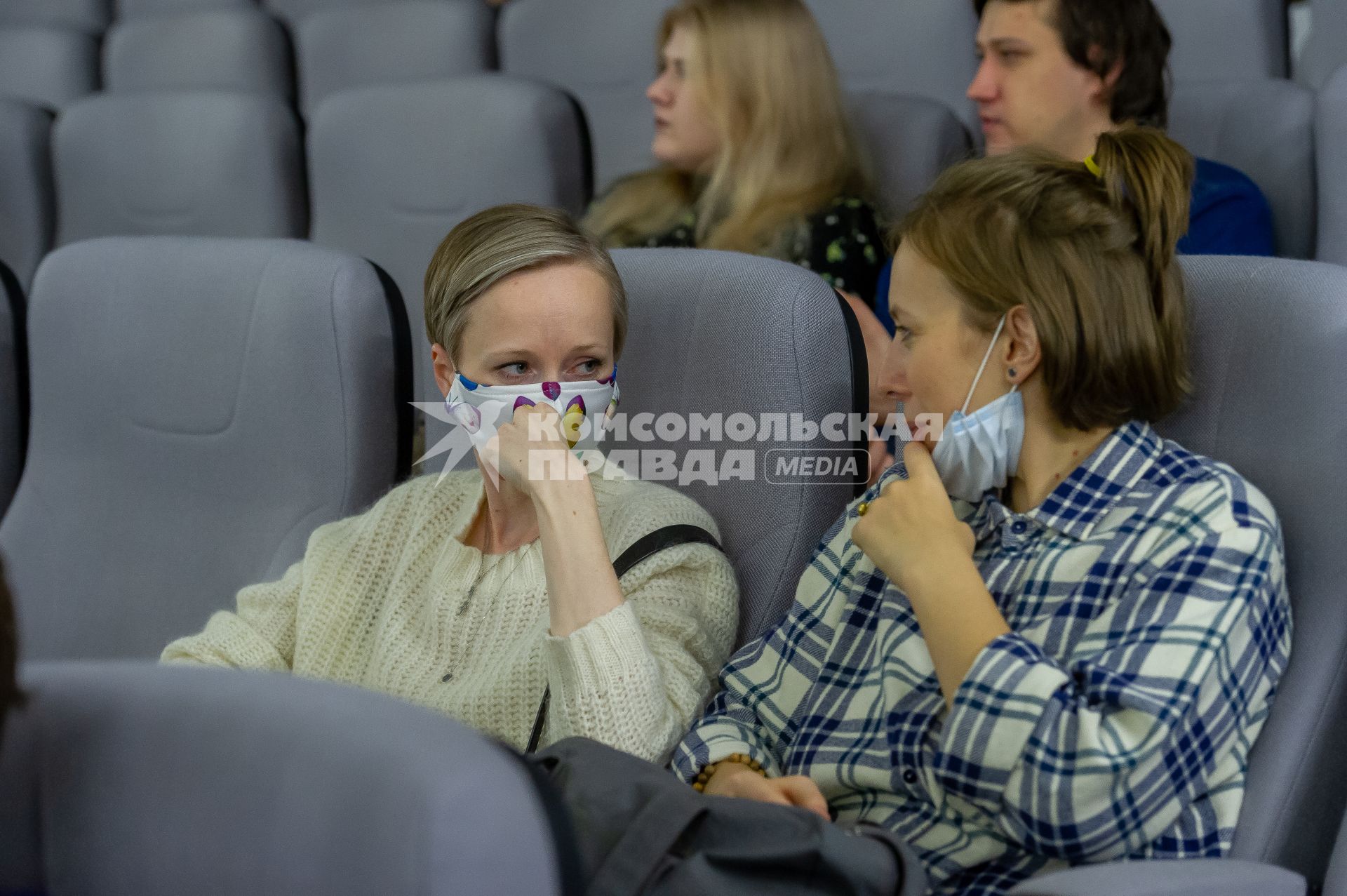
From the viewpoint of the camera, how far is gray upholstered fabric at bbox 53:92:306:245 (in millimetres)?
3018

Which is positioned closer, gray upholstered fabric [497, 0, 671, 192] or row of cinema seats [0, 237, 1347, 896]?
row of cinema seats [0, 237, 1347, 896]

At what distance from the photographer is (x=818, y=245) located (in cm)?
250

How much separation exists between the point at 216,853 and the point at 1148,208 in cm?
98

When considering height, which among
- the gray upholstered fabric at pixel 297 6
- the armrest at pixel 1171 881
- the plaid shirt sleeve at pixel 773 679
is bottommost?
the plaid shirt sleeve at pixel 773 679

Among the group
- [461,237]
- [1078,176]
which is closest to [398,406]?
[461,237]

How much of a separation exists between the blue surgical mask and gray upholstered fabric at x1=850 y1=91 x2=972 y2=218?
4.47 ft

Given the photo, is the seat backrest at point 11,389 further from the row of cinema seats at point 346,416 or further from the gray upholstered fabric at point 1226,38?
the gray upholstered fabric at point 1226,38

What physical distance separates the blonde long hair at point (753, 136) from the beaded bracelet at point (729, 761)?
1366 millimetres

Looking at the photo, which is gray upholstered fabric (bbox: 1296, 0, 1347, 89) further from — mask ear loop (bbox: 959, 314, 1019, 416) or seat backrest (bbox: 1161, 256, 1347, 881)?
mask ear loop (bbox: 959, 314, 1019, 416)

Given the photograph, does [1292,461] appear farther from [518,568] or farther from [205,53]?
[205,53]

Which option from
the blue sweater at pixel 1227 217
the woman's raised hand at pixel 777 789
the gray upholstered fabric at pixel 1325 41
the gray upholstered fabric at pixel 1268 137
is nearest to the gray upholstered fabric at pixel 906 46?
the gray upholstered fabric at pixel 1268 137

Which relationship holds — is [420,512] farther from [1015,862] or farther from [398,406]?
[1015,862]

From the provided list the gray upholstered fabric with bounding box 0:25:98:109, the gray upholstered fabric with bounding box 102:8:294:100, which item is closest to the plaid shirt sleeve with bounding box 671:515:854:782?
the gray upholstered fabric with bounding box 102:8:294:100

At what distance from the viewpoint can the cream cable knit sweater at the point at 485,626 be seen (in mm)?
1353
